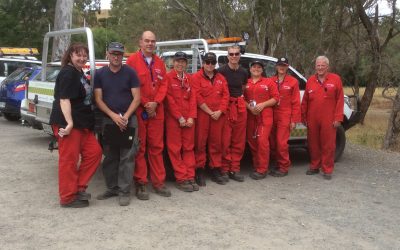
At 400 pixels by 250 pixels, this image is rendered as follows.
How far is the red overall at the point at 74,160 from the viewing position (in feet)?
17.1

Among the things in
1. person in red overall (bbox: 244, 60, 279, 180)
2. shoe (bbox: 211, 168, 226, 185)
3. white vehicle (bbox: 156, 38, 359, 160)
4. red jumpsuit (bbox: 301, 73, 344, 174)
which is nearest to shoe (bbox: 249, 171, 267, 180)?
person in red overall (bbox: 244, 60, 279, 180)

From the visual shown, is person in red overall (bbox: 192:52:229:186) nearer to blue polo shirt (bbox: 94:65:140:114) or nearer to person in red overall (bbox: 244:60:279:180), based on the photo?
person in red overall (bbox: 244:60:279:180)

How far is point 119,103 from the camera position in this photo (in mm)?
5461

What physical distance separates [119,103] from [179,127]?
0.94 meters

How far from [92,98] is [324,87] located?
→ 3.36 metres

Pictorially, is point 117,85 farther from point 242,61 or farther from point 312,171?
point 312,171

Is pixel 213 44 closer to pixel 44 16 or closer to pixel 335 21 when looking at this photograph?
pixel 335 21

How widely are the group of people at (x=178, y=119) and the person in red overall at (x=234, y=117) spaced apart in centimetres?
1

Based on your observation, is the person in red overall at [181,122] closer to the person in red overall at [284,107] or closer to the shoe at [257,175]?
the shoe at [257,175]

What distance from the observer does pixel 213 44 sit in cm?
755

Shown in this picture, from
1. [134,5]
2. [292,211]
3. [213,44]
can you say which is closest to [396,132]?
[213,44]

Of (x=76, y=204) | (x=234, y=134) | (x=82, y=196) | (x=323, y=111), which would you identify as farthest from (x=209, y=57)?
(x=76, y=204)

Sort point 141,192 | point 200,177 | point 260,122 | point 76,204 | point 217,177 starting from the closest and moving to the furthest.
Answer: point 76,204
point 141,192
point 200,177
point 217,177
point 260,122

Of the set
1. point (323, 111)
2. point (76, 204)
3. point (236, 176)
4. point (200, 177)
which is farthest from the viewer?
point (323, 111)
